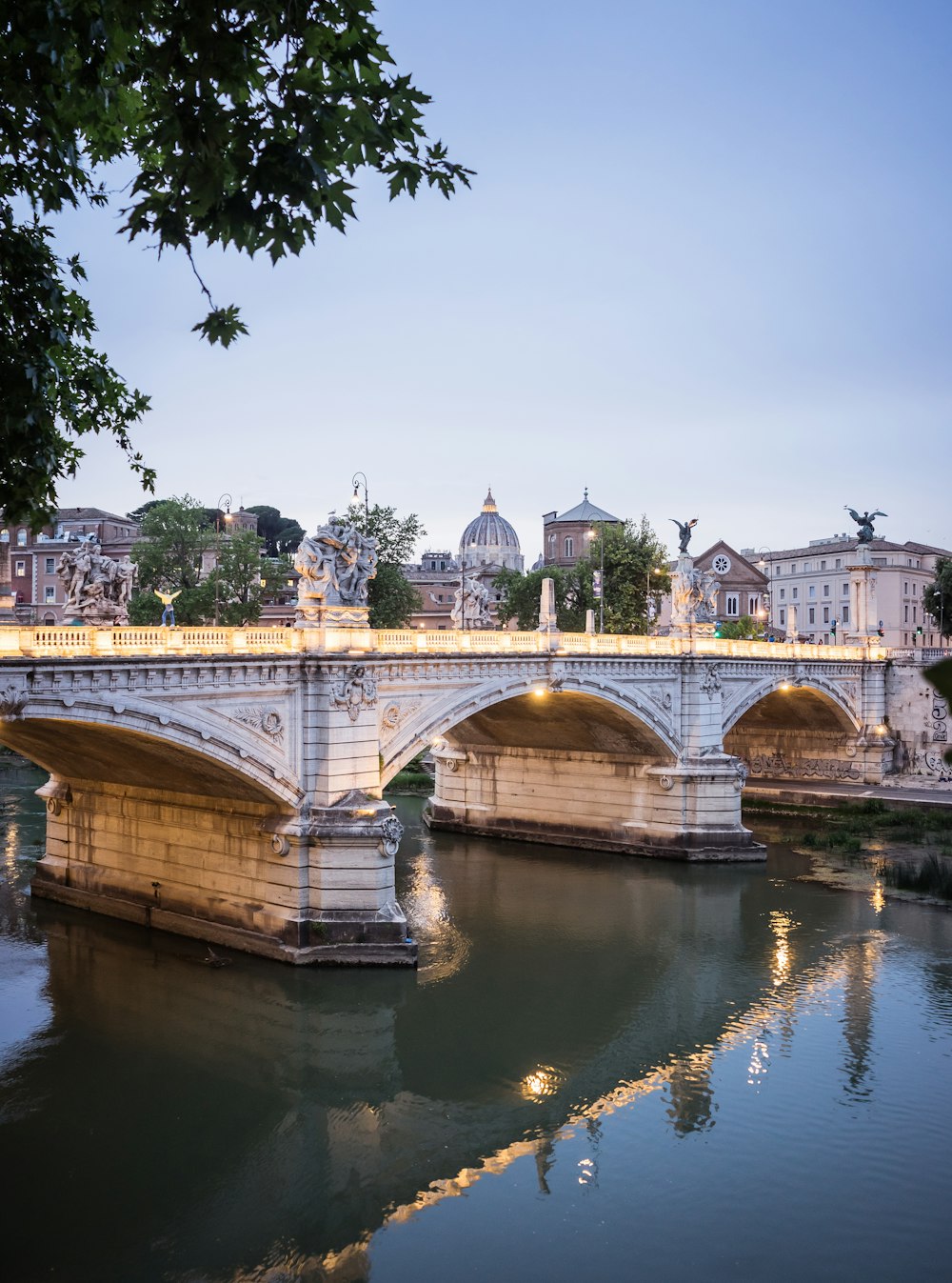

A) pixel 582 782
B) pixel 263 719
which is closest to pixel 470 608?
pixel 582 782

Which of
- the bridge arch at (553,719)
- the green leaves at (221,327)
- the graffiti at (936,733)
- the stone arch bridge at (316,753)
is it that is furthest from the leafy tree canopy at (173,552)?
the green leaves at (221,327)

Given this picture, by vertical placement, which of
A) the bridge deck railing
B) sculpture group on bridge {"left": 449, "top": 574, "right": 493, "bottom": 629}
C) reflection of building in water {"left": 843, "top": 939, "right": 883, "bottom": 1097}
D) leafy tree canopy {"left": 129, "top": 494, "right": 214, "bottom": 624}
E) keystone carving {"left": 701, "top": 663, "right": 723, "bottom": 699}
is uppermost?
leafy tree canopy {"left": 129, "top": 494, "right": 214, "bottom": 624}

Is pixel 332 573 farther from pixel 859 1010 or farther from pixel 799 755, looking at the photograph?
pixel 799 755

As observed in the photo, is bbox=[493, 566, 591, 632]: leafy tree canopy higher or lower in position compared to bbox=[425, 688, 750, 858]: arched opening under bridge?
higher

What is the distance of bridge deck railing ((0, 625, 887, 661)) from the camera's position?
62.7 feet

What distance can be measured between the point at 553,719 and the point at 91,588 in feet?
57.0

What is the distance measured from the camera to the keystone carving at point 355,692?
23.9m

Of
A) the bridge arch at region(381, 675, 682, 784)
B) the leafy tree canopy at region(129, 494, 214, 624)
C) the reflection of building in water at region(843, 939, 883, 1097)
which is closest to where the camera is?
the reflection of building in water at region(843, 939, 883, 1097)

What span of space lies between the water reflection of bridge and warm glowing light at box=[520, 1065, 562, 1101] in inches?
1.7

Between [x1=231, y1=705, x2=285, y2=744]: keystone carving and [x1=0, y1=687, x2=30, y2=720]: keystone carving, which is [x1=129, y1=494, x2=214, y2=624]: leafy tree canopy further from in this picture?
[x1=0, y1=687, x2=30, y2=720]: keystone carving

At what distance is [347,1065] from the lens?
19500 mm

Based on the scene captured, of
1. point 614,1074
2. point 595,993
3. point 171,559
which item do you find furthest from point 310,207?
point 171,559

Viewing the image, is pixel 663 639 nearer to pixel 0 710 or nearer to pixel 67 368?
pixel 0 710

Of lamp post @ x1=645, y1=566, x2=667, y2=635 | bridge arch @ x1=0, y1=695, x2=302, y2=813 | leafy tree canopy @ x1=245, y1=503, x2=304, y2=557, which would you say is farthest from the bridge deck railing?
leafy tree canopy @ x1=245, y1=503, x2=304, y2=557
